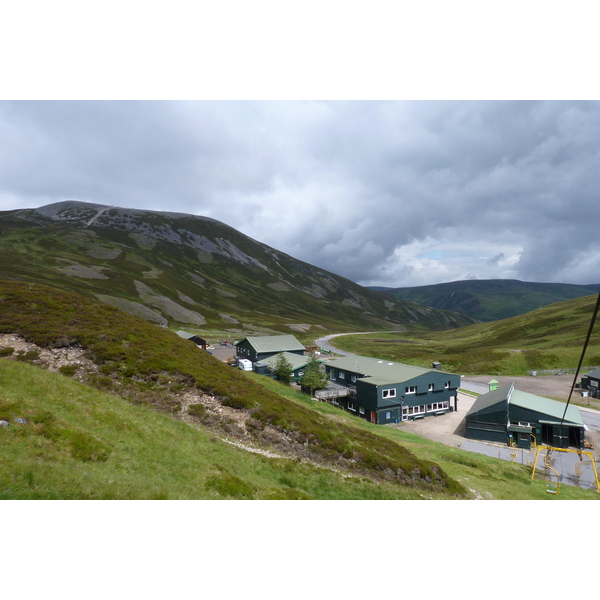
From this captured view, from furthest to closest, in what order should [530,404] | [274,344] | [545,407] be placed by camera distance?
[274,344] → [545,407] → [530,404]

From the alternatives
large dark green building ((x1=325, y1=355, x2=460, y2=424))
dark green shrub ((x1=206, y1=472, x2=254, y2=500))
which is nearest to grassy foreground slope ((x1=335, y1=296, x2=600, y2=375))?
large dark green building ((x1=325, y1=355, x2=460, y2=424))

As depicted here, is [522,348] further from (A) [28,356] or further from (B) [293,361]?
(A) [28,356]

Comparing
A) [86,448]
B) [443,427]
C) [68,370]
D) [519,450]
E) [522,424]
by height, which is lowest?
[519,450]

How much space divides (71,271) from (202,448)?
7091 inches

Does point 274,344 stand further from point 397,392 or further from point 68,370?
point 68,370

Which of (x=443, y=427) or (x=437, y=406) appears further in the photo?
(x=437, y=406)

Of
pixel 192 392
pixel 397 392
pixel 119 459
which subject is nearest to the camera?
pixel 119 459

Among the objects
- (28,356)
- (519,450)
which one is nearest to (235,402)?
(28,356)

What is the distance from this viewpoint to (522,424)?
45.0 meters

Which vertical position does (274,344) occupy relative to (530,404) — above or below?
above

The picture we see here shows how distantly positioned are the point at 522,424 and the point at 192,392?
158 feet

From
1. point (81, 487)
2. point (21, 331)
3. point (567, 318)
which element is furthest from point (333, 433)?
point (567, 318)

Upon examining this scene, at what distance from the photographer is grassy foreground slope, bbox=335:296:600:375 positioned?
309ft

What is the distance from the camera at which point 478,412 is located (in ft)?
151
